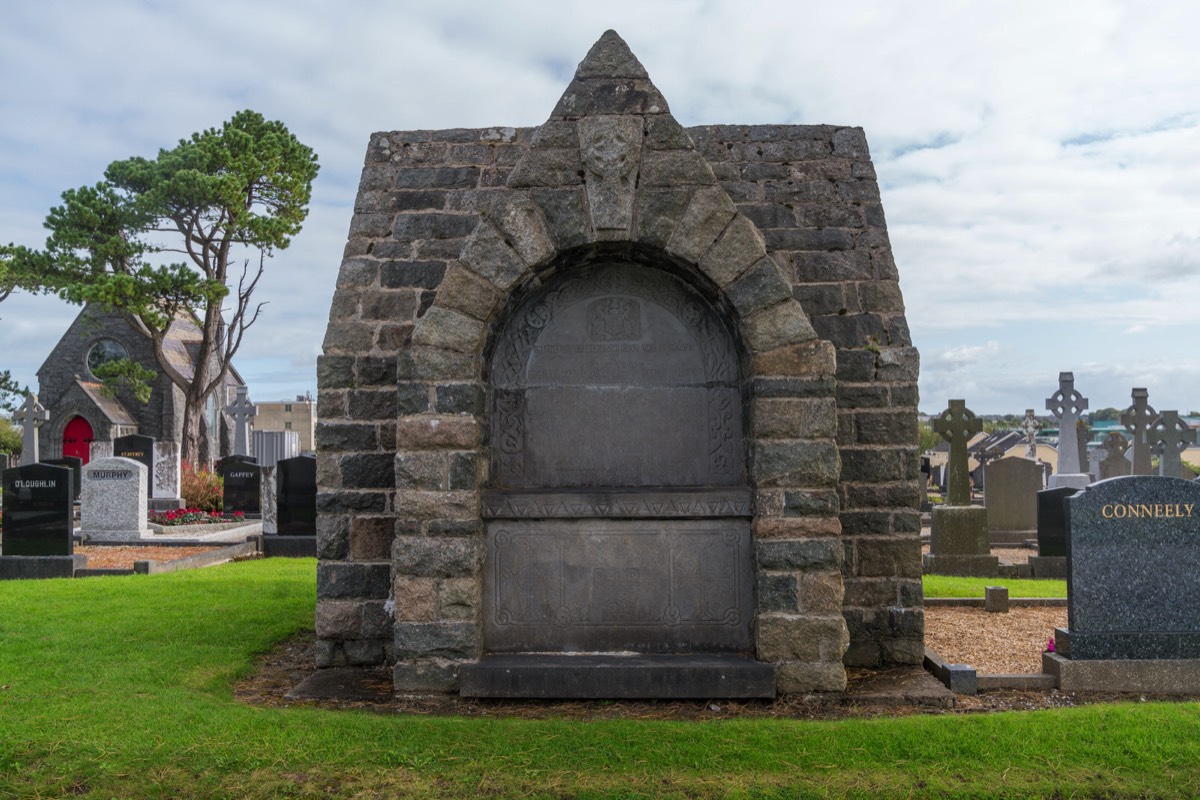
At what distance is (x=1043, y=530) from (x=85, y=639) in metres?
11.7

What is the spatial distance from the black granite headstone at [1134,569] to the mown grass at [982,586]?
3.65 m

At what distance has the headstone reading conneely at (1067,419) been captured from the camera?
19688 millimetres

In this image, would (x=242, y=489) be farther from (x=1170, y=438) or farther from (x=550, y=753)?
(x=1170, y=438)

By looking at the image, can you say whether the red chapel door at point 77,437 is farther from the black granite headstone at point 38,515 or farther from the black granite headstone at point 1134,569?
the black granite headstone at point 1134,569

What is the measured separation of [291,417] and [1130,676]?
63.0m

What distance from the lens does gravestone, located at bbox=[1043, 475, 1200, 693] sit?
6.12 m

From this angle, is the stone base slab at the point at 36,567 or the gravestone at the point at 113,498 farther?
the gravestone at the point at 113,498

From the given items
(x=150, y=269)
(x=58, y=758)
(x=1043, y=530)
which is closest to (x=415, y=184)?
(x=58, y=758)

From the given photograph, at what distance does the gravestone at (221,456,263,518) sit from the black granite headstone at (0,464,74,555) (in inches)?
282

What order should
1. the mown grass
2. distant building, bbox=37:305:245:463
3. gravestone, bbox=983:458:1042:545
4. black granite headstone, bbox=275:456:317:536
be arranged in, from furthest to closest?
distant building, bbox=37:305:245:463, gravestone, bbox=983:458:1042:545, black granite headstone, bbox=275:456:317:536, the mown grass

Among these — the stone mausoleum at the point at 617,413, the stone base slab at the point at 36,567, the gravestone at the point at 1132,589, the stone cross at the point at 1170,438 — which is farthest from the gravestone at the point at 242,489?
the stone cross at the point at 1170,438

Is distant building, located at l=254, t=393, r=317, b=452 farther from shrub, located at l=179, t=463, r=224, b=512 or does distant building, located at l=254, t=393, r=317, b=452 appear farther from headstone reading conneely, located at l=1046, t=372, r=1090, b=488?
headstone reading conneely, located at l=1046, t=372, r=1090, b=488

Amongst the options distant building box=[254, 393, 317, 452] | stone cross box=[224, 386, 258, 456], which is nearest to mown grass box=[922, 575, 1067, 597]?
stone cross box=[224, 386, 258, 456]

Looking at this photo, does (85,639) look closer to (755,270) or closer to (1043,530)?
(755,270)
